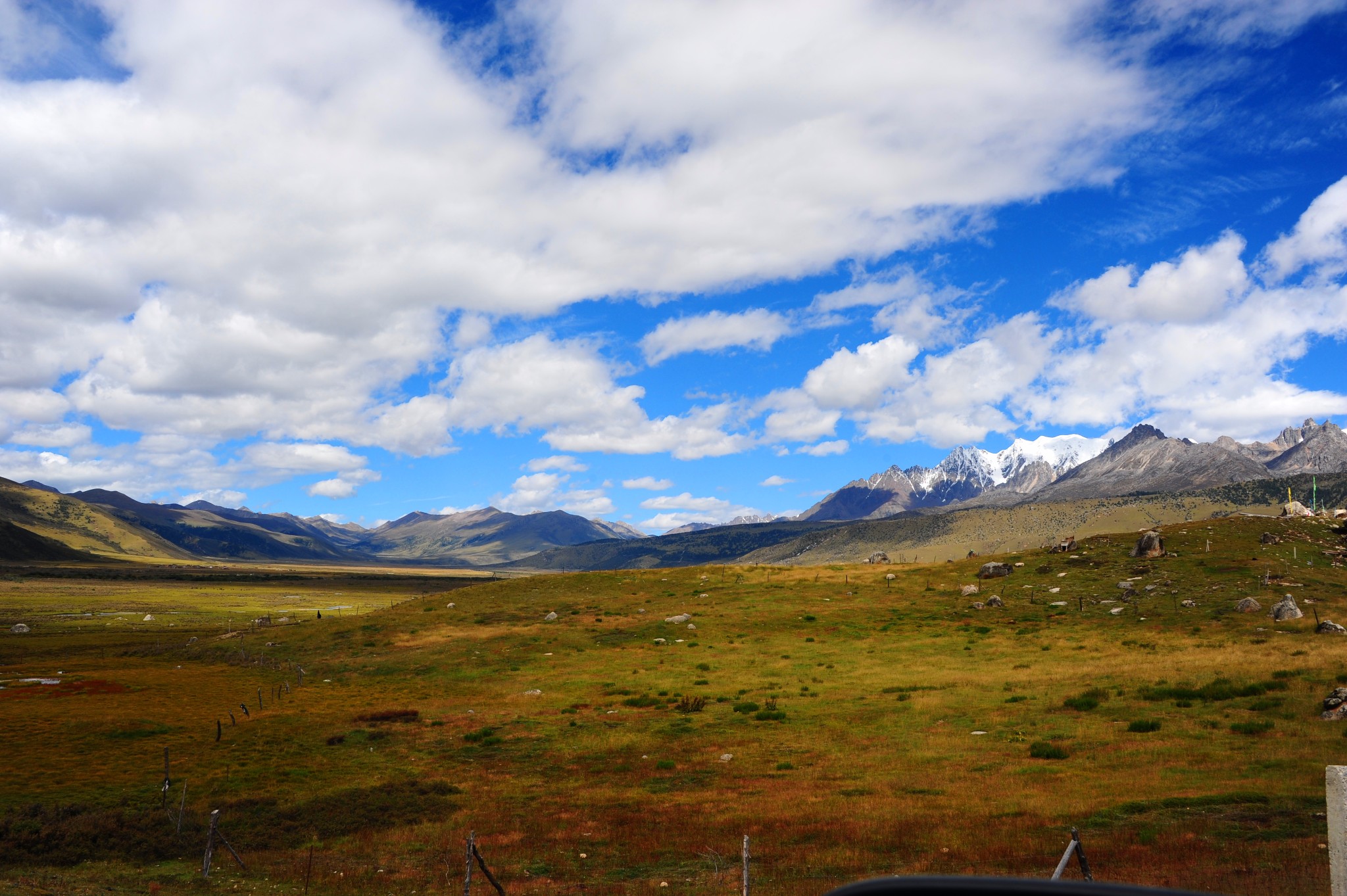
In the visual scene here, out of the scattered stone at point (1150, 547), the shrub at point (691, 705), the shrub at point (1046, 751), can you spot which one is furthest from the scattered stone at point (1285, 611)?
the shrub at point (691, 705)

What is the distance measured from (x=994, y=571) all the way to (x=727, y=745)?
61285 mm

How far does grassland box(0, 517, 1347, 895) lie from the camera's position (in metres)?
22.9

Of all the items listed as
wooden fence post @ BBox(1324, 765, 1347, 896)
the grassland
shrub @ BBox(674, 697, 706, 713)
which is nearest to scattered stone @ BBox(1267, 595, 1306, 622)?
the grassland

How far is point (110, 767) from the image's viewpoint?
3681 centimetres

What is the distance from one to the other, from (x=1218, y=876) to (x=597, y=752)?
88.8 feet

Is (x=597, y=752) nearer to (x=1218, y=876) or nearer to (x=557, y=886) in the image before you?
(x=557, y=886)

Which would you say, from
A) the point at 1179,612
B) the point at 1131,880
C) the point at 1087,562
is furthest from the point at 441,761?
the point at 1087,562

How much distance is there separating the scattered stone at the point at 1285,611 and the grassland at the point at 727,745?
1631 millimetres

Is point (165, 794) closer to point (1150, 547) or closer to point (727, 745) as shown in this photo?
point (727, 745)

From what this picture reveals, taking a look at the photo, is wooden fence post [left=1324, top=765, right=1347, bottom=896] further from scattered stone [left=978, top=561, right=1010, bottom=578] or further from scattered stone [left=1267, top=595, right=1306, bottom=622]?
scattered stone [left=978, top=561, right=1010, bottom=578]

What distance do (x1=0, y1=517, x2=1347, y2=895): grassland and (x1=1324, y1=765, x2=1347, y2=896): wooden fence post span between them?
26.3ft

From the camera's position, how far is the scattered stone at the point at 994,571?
87312 millimetres

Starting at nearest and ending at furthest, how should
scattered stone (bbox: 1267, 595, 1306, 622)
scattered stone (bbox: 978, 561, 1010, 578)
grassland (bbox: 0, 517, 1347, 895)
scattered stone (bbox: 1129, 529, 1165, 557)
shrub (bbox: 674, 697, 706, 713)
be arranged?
grassland (bbox: 0, 517, 1347, 895), shrub (bbox: 674, 697, 706, 713), scattered stone (bbox: 1267, 595, 1306, 622), scattered stone (bbox: 1129, 529, 1165, 557), scattered stone (bbox: 978, 561, 1010, 578)

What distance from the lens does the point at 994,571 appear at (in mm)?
87938
